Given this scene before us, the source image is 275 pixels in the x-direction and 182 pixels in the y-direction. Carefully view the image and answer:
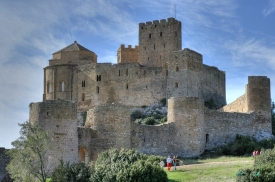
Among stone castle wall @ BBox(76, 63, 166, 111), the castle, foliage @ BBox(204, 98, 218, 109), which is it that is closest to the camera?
the castle

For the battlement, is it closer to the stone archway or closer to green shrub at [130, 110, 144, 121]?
green shrub at [130, 110, 144, 121]

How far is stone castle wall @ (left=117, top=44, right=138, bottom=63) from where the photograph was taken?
247 ft

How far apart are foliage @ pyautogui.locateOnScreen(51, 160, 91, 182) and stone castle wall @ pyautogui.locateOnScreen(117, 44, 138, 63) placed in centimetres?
4349

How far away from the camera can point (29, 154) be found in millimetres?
33188

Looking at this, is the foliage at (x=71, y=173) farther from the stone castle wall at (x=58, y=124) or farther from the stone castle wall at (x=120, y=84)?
the stone castle wall at (x=120, y=84)

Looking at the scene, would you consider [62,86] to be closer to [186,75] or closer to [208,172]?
[186,75]

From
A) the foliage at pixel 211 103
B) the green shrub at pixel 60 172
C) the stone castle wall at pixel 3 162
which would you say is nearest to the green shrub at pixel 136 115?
the foliage at pixel 211 103

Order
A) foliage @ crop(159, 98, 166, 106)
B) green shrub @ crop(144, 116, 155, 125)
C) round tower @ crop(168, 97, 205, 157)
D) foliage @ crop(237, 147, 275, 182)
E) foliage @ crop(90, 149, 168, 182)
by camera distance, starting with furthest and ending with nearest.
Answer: foliage @ crop(159, 98, 166, 106), green shrub @ crop(144, 116, 155, 125), round tower @ crop(168, 97, 205, 157), foliage @ crop(90, 149, 168, 182), foliage @ crop(237, 147, 275, 182)

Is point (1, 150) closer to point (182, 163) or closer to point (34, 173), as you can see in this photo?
point (34, 173)

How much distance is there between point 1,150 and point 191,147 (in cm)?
1569

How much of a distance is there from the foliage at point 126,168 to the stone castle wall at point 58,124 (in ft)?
10.8

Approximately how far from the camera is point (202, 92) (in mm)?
65125

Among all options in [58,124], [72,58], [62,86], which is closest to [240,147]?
[58,124]

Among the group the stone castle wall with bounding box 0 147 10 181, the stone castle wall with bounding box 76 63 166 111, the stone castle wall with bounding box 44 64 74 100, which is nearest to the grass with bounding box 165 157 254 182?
the stone castle wall with bounding box 0 147 10 181
